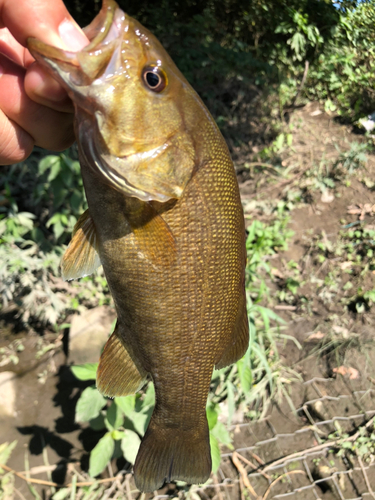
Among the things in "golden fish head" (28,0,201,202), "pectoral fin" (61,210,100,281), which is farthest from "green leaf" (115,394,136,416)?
"golden fish head" (28,0,201,202)

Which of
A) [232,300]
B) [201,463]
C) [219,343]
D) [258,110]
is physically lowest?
[258,110]

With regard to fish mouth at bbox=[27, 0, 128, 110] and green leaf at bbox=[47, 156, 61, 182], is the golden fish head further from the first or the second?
green leaf at bbox=[47, 156, 61, 182]

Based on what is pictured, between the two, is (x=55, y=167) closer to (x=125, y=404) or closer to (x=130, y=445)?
(x=125, y=404)

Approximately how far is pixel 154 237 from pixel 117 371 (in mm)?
652

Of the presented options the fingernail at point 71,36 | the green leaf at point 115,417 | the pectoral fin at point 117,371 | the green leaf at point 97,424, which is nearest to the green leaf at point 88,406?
the green leaf at point 115,417

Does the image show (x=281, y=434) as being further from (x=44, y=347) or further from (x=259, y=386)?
(x=44, y=347)

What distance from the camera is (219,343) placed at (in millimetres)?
1397

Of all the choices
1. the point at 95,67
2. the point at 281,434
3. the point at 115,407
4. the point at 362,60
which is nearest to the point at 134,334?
the point at 95,67

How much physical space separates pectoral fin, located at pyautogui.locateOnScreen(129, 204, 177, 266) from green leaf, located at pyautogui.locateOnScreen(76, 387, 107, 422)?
138cm

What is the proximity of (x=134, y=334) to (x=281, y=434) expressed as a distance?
212cm

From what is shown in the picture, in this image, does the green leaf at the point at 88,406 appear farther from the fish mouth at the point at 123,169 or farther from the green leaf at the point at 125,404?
the fish mouth at the point at 123,169

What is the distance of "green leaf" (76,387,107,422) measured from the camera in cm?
209

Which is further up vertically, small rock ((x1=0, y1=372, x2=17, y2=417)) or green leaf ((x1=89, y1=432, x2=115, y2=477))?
green leaf ((x1=89, y1=432, x2=115, y2=477))

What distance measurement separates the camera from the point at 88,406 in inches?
83.6
